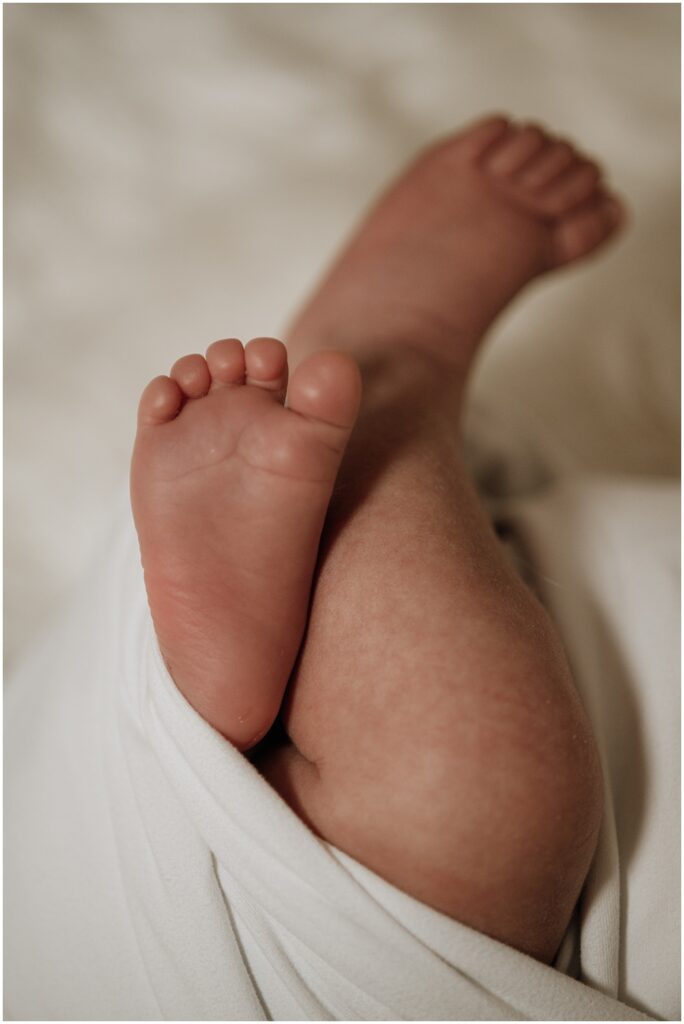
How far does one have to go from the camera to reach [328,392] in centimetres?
44

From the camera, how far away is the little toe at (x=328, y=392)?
44 cm

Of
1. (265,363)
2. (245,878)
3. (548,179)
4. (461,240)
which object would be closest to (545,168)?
(548,179)

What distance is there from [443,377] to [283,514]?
0.24 meters

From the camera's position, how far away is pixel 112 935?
1.66ft

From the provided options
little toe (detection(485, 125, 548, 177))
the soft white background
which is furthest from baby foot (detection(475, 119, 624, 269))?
the soft white background

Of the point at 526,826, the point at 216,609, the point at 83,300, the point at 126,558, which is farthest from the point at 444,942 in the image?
the point at 83,300

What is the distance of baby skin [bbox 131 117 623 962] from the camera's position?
0.43 metres

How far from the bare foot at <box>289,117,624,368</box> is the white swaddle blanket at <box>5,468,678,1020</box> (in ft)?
0.69

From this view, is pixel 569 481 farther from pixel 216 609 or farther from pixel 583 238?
pixel 216 609

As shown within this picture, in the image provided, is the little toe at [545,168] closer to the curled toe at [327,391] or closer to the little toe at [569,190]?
the little toe at [569,190]

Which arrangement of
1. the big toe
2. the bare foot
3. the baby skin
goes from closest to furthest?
the baby skin
the bare foot
the big toe

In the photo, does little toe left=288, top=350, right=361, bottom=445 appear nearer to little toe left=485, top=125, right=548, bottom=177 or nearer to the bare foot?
the bare foot

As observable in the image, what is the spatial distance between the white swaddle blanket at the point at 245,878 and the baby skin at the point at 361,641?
2 cm

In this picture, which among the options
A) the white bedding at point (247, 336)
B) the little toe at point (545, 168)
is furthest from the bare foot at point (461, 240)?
the white bedding at point (247, 336)
